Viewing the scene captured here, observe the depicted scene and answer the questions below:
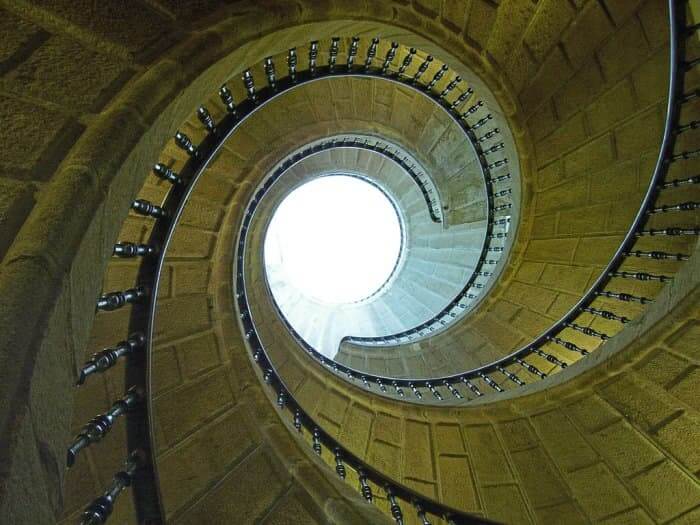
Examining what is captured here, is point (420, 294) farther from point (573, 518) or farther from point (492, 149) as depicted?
point (573, 518)

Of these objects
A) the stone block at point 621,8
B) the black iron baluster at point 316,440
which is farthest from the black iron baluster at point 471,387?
the stone block at point 621,8

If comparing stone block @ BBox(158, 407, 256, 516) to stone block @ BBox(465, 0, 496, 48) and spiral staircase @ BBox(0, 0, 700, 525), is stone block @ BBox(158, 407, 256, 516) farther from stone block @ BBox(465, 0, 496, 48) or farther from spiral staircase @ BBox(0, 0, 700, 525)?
stone block @ BBox(465, 0, 496, 48)

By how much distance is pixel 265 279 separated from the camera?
6066 millimetres

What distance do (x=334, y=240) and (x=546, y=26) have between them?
12254 mm

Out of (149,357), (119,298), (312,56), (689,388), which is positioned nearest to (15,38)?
(119,298)

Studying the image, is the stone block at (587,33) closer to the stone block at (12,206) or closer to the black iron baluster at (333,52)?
the black iron baluster at (333,52)

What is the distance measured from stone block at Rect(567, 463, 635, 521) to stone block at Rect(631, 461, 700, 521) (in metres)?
0.14

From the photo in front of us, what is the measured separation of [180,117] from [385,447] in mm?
4057

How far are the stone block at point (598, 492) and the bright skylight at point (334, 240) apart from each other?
797 cm

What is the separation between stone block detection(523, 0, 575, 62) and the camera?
3875 millimetres

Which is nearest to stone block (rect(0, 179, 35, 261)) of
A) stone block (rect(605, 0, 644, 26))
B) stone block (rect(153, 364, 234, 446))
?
stone block (rect(153, 364, 234, 446))

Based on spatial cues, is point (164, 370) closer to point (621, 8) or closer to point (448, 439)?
point (448, 439)

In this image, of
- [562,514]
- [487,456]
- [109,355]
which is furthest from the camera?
[487,456]

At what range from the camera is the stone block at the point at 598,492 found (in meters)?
3.51
